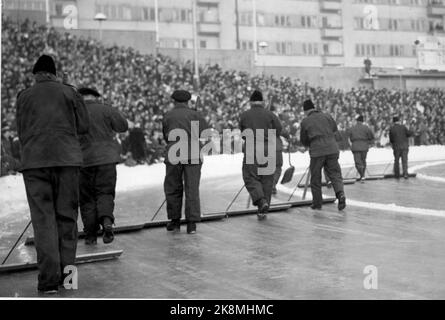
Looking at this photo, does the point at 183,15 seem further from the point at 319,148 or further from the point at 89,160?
the point at 89,160

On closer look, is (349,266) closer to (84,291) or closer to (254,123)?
(84,291)

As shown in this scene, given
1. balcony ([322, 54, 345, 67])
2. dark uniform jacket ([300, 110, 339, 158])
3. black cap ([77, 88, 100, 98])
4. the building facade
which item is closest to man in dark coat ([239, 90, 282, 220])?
dark uniform jacket ([300, 110, 339, 158])

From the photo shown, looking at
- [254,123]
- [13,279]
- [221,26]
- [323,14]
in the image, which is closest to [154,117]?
[254,123]

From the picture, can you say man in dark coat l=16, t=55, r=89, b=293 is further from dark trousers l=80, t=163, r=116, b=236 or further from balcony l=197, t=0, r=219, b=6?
balcony l=197, t=0, r=219, b=6

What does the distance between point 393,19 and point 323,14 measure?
13338 mm

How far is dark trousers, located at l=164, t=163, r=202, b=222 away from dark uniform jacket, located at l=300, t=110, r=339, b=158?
10.9ft

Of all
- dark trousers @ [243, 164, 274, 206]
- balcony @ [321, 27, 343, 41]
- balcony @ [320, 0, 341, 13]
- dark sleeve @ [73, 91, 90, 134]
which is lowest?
dark trousers @ [243, 164, 274, 206]

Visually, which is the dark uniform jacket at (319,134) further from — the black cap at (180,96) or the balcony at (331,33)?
the balcony at (331,33)

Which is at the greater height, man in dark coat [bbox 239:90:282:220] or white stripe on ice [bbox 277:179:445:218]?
man in dark coat [bbox 239:90:282:220]

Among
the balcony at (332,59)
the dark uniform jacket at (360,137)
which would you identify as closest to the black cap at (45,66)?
the dark uniform jacket at (360,137)

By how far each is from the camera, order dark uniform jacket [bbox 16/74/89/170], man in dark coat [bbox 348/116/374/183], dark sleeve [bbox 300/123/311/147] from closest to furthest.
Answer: dark uniform jacket [bbox 16/74/89/170] → dark sleeve [bbox 300/123/311/147] → man in dark coat [bbox 348/116/374/183]

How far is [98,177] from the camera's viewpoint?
837 centimetres

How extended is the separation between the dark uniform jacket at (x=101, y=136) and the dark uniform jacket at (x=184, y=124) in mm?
953

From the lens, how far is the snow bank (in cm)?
1473
